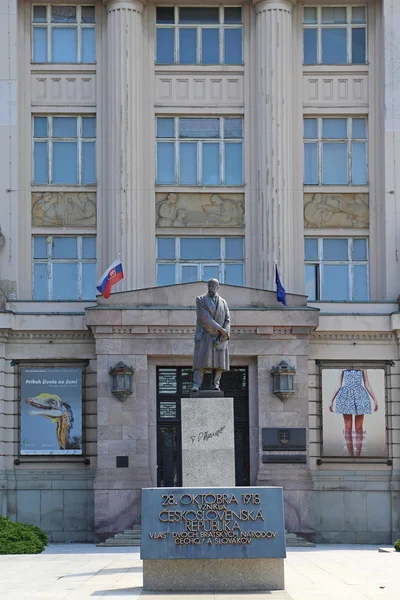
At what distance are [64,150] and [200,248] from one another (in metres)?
5.58

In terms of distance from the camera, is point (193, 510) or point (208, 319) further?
point (208, 319)

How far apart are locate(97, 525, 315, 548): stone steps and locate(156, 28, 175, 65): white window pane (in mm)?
15849

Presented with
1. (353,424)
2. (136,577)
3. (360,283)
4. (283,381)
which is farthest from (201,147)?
(136,577)

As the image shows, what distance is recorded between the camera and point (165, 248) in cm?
4703

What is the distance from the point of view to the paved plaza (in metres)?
25.9

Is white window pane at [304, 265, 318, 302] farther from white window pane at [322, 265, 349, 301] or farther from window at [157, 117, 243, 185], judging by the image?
window at [157, 117, 243, 185]

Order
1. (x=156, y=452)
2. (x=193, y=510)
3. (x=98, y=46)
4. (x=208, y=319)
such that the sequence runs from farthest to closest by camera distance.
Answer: (x=98, y=46) < (x=156, y=452) < (x=208, y=319) < (x=193, y=510)

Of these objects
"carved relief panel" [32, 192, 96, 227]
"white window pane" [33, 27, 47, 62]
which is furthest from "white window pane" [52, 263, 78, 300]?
"white window pane" [33, 27, 47, 62]

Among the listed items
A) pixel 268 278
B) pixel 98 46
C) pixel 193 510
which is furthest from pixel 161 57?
pixel 193 510

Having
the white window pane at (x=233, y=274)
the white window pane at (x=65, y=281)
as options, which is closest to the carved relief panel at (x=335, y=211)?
the white window pane at (x=233, y=274)

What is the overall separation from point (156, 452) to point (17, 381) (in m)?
5.11

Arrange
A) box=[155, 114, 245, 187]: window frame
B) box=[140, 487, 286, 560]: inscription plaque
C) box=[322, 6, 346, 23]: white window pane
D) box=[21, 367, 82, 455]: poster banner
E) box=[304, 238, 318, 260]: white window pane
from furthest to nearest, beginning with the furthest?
box=[322, 6, 346, 23]: white window pane < box=[155, 114, 245, 187]: window frame < box=[304, 238, 318, 260]: white window pane < box=[21, 367, 82, 455]: poster banner < box=[140, 487, 286, 560]: inscription plaque

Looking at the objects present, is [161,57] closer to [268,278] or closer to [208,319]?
[268,278]

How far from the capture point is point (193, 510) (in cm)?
2733
